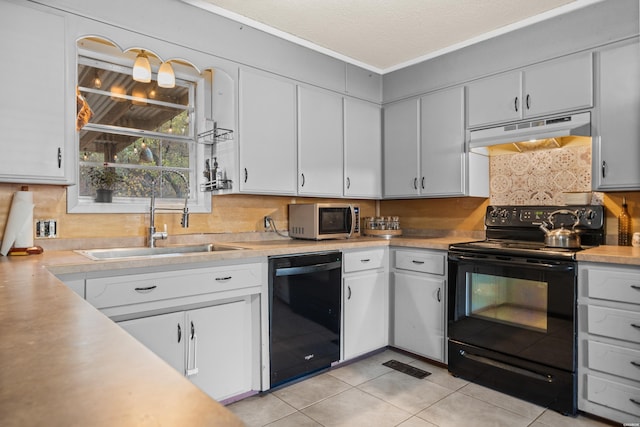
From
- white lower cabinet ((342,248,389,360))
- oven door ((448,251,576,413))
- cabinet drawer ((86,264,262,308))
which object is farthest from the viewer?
white lower cabinet ((342,248,389,360))

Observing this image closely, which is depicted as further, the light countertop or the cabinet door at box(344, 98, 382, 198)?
the cabinet door at box(344, 98, 382, 198)

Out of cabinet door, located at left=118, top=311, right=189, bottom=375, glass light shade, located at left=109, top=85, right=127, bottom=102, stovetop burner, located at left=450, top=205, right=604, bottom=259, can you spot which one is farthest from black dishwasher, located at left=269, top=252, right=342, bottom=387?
glass light shade, located at left=109, top=85, right=127, bottom=102

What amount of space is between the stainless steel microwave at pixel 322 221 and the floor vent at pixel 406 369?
1025 mm

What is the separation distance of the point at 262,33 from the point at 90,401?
9.66ft

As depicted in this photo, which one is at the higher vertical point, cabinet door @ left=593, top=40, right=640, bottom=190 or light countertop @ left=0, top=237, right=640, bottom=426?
cabinet door @ left=593, top=40, right=640, bottom=190

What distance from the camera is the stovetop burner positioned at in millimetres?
2542

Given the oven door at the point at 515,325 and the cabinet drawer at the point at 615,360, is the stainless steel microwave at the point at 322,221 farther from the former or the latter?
the cabinet drawer at the point at 615,360

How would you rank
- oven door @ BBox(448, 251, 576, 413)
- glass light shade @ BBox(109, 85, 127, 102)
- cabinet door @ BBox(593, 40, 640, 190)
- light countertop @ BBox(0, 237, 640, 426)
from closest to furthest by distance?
light countertop @ BBox(0, 237, 640, 426) → oven door @ BBox(448, 251, 576, 413) → cabinet door @ BBox(593, 40, 640, 190) → glass light shade @ BBox(109, 85, 127, 102)

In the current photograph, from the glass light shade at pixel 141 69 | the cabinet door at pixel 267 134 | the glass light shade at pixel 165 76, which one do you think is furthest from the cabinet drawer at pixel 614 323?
the glass light shade at pixel 141 69

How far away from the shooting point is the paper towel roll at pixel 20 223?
6.90 feet

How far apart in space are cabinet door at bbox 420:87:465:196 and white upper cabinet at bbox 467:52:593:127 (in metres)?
0.13

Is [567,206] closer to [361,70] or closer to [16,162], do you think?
[361,70]

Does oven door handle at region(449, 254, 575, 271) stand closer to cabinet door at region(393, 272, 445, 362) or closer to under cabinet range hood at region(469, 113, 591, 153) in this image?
cabinet door at region(393, 272, 445, 362)

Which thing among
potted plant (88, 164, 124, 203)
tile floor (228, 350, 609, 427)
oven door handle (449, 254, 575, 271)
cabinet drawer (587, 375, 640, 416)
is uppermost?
potted plant (88, 164, 124, 203)
